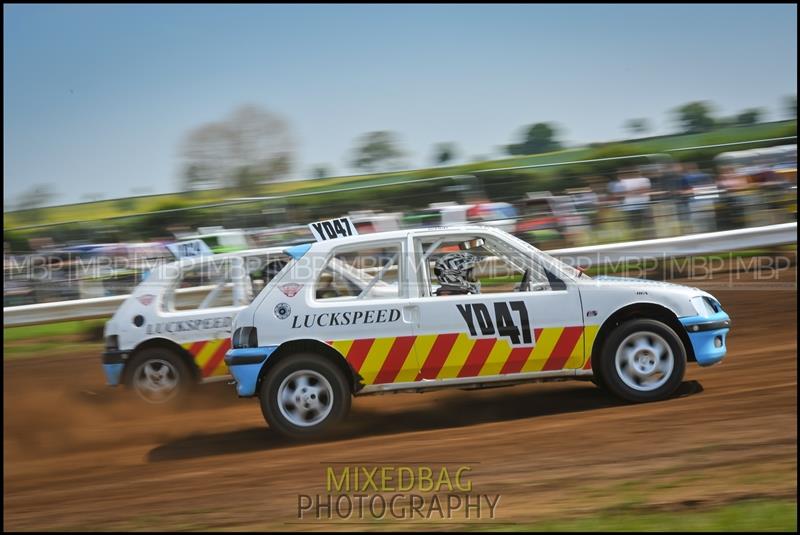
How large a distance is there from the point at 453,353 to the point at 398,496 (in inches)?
61.7

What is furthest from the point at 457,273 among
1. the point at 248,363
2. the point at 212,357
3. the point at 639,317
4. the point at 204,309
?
the point at 204,309

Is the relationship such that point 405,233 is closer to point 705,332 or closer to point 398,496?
point 398,496

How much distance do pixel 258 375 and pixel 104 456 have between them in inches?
69.0

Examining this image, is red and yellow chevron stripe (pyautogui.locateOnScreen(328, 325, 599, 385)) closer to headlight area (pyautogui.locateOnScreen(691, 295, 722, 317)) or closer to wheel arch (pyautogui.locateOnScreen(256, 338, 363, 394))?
wheel arch (pyautogui.locateOnScreen(256, 338, 363, 394))

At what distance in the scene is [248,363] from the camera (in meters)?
6.54

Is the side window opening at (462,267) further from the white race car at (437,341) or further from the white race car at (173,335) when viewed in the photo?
the white race car at (173,335)

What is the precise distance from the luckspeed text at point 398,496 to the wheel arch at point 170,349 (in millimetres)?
3189

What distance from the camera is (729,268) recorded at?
1241 cm

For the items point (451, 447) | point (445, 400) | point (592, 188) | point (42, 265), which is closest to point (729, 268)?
point (592, 188)

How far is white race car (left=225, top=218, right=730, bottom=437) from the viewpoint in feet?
21.5

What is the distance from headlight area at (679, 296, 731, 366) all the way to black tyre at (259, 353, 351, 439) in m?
2.90

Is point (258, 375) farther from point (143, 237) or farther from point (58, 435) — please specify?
point (143, 237)

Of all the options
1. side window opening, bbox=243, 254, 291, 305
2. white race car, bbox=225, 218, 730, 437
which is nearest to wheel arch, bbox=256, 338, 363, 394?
white race car, bbox=225, 218, 730, 437

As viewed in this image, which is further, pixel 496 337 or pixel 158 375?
pixel 158 375
